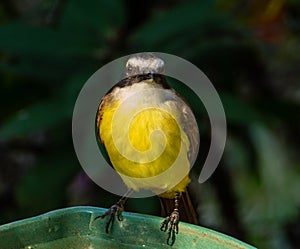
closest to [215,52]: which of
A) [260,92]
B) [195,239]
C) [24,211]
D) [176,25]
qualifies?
[176,25]

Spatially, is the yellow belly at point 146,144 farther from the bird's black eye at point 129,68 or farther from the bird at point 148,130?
the bird's black eye at point 129,68

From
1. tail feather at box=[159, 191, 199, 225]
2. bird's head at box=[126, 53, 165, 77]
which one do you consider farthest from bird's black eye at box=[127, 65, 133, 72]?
Result: tail feather at box=[159, 191, 199, 225]

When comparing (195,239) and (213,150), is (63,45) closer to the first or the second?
(213,150)

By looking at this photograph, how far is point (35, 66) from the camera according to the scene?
15.9ft

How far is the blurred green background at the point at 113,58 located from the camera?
4.69 m

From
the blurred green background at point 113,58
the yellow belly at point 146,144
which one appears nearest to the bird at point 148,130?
the yellow belly at point 146,144

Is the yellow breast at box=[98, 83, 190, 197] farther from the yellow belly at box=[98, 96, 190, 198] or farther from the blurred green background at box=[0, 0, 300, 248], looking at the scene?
the blurred green background at box=[0, 0, 300, 248]

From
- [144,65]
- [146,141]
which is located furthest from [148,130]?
[144,65]

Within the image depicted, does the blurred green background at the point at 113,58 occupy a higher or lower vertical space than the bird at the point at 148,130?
higher

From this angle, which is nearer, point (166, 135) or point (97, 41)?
point (166, 135)

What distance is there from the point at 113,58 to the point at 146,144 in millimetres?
1387

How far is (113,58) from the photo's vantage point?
4.66 metres

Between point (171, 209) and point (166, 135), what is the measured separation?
424 mm

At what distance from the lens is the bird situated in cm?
337
